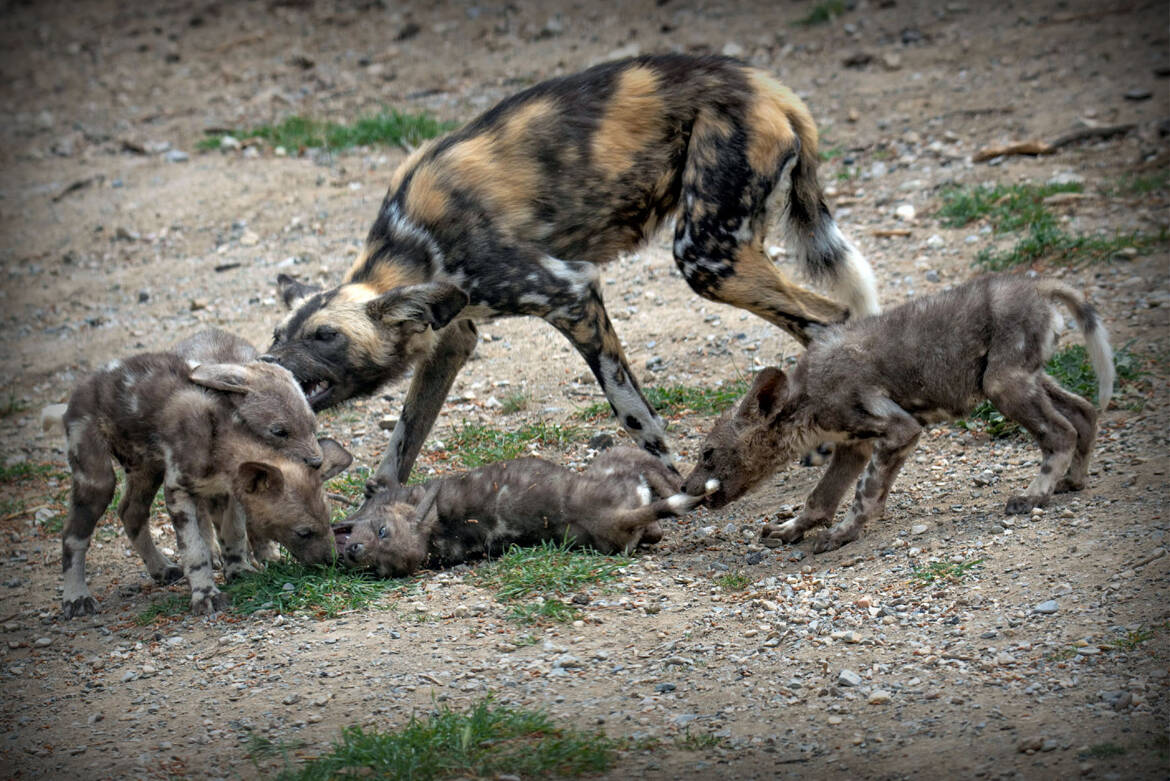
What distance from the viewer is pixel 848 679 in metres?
4.16

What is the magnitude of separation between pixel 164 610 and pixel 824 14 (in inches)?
365

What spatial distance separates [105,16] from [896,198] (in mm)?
11083

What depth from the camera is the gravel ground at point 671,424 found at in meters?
4.07

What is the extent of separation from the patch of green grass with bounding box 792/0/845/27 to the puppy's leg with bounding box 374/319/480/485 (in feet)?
23.3

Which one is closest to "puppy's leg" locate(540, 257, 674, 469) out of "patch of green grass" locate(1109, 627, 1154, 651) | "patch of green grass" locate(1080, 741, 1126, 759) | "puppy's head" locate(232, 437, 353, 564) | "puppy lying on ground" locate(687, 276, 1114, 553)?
"puppy lying on ground" locate(687, 276, 1114, 553)

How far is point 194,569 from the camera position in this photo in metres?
5.34

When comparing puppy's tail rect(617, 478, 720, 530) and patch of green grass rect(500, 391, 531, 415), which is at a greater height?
puppy's tail rect(617, 478, 720, 530)

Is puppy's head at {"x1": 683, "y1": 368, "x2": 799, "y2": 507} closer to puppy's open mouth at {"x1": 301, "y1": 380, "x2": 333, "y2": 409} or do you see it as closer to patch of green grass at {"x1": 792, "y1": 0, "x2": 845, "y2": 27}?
puppy's open mouth at {"x1": 301, "y1": 380, "x2": 333, "y2": 409}

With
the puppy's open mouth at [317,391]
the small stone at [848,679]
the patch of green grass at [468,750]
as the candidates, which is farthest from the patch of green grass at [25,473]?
→ the small stone at [848,679]

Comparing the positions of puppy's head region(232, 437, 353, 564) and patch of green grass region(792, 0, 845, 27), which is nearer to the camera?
puppy's head region(232, 437, 353, 564)

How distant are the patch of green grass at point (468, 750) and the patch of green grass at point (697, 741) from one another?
0.21 metres

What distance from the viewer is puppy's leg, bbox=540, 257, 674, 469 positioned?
19.9 ft

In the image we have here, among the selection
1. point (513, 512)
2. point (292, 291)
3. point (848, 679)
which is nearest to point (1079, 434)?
point (848, 679)

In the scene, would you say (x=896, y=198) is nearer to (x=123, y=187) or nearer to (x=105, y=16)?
(x=123, y=187)
